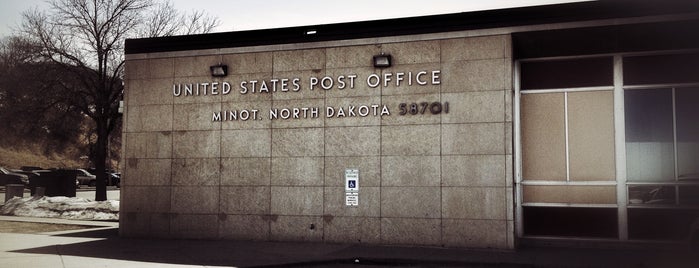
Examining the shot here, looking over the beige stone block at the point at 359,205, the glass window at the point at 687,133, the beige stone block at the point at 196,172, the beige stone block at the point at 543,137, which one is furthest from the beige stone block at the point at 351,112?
the glass window at the point at 687,133

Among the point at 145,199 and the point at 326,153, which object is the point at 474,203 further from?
the point at 145,199

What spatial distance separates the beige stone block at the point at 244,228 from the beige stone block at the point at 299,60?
3717 millimetres

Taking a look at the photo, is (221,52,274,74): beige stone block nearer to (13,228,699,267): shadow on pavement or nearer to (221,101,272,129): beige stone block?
(221,101,272,129): beige stone block

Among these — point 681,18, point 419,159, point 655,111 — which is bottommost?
point 419,159

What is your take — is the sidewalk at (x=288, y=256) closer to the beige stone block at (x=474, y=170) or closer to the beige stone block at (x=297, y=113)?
the beige stone block at (x=474, y=170)

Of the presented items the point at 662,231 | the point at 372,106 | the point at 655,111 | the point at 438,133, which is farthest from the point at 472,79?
the point at 662,231

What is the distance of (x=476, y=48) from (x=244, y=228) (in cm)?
699

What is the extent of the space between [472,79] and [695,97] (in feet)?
15.6

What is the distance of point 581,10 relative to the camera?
13547mm

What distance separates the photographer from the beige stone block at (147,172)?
55.2ft

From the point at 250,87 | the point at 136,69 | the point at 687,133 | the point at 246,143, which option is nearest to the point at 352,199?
the point at 246,143

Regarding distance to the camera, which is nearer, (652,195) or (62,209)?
(652,195)

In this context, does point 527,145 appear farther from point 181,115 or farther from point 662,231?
point 181,115

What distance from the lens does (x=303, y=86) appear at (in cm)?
1582
